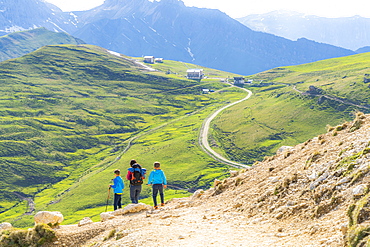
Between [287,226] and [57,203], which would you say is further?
[57,203]

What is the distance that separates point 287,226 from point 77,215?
144 metres

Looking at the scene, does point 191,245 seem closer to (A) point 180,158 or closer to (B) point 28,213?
(B) point 28,213

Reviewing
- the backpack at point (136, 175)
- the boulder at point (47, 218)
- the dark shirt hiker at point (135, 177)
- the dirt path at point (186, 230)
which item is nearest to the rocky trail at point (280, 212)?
the dirt path at point (186, 230)

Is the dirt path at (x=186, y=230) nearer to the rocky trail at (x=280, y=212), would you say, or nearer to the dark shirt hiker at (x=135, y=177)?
the rocky trail at (x=280, y=212)

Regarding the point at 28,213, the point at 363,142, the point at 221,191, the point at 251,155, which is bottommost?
the point at 28,213

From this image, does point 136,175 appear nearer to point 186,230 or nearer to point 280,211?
point 186,230

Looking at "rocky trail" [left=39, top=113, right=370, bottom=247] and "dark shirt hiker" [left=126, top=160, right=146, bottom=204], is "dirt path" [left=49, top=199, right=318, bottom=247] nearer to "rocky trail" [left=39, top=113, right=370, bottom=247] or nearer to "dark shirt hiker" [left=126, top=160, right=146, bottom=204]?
"rocky trail" [left=39, top=113, right=370, bottom=247]

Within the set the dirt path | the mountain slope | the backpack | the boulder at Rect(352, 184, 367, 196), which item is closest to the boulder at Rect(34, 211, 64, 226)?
the dirt path

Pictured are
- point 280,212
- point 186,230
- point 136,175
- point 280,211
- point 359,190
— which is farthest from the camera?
point 136,175

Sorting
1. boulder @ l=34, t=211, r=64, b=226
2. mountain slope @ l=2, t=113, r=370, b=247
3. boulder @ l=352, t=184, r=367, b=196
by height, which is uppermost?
boulder @ l=352, t=184, r=367, b=196

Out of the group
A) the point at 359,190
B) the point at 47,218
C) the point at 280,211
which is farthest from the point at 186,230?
the point at 47,218

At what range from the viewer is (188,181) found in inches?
6772

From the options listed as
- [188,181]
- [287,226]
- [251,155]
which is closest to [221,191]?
[287,226]

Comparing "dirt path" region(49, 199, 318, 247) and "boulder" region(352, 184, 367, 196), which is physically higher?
"boulder" region(352, 184, 367, 196)
